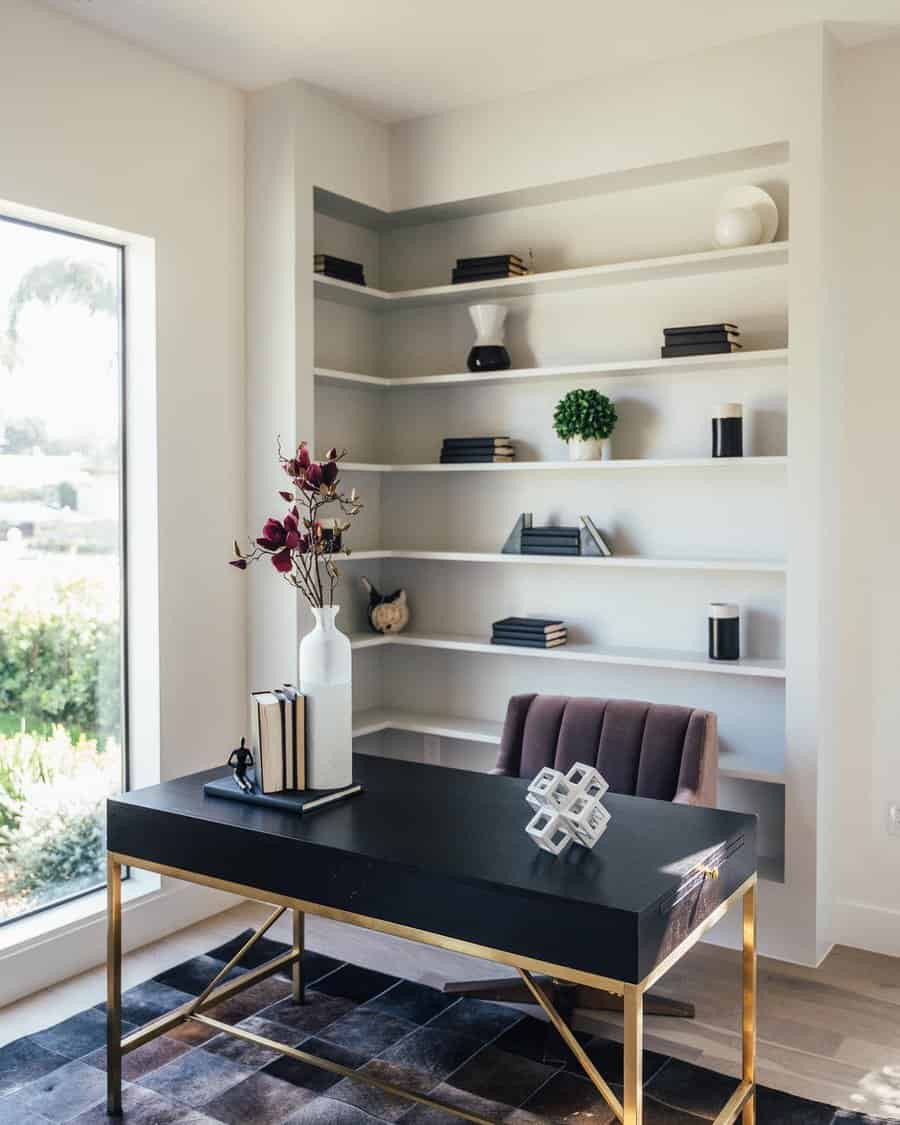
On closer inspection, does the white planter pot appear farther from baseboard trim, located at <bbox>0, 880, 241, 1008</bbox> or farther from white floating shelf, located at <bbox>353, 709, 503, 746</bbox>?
baseboard trim, located at <bbox>0, 880, 241, 1008</bbox>

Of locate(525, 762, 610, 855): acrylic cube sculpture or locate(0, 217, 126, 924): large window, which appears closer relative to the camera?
locate(525, 762, 610, 855): acrylic cube sculpture

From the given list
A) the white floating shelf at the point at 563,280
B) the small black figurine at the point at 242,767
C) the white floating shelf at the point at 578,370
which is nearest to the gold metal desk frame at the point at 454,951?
the small black figurine at the point at 242,767

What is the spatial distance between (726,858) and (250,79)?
→ 9.95ft

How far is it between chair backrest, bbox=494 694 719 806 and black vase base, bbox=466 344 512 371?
135 cm

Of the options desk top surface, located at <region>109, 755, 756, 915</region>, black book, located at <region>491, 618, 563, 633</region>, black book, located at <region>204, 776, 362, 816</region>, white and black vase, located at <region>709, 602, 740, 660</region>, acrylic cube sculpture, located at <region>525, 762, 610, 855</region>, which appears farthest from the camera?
black book, located at <region>491, 618, 563, 633</region>

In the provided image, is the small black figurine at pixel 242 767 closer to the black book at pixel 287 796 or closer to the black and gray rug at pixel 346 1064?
the black book at pixel 287 796

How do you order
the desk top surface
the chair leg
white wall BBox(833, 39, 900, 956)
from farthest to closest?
white wall BBox(833, 39, 900, 956) → the chair leg → the desk top surface

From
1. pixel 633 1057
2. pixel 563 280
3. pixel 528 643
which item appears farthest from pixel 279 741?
pixel 563 280

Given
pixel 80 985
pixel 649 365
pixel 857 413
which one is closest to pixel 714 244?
pixel 649 365

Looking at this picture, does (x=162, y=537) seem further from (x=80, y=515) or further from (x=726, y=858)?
(x=726, y=858)

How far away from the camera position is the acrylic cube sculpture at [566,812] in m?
2.16

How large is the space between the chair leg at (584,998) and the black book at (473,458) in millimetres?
1876

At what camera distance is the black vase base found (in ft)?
13.5

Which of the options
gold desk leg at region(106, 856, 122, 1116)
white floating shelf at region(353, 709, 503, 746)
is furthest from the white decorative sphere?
gold desk leg at region(106, 856, 122, 1116)
